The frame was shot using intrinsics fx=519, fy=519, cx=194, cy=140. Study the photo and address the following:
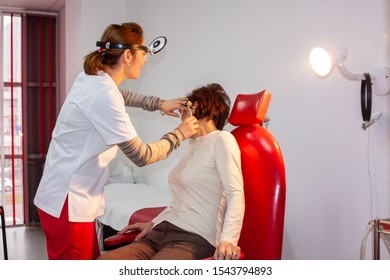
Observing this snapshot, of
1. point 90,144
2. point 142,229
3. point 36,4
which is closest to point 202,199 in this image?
point 142,229

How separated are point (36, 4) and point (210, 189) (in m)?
3.70

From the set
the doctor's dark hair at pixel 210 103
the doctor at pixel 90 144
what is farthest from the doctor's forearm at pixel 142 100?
the doctor at pixel 90 144

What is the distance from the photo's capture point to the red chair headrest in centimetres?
184

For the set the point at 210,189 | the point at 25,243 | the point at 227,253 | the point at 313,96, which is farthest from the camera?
the point at 25,243

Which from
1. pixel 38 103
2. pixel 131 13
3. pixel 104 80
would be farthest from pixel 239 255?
pixel 38 103

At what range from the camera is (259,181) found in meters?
1.84

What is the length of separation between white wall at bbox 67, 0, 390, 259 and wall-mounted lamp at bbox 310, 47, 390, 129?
0.17 feet

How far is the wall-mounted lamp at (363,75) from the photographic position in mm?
1943

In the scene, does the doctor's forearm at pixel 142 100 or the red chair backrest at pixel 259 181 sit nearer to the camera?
the red chair backrest at pixel 259 181

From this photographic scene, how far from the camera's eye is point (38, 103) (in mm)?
5199

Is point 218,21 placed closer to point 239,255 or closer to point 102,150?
point 102,150

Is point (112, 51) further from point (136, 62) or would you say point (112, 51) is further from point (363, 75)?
point (363, 75)

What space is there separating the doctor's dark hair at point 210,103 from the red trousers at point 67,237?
1.91 ft

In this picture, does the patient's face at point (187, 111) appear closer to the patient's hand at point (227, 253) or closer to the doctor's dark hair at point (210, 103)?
the doctor's dark hair at point (210, 103)
